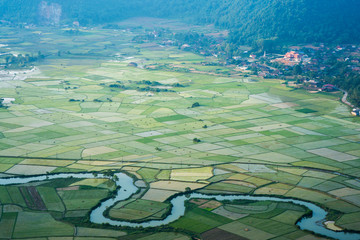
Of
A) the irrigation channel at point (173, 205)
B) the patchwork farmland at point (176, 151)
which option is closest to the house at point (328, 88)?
the patchwork farmland at point (176, 151)

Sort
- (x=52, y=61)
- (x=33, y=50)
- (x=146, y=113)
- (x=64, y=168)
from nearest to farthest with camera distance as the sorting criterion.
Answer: (x=64, y=168), (x=146, y=113), (x=52, y=61), (x=33, y=50)

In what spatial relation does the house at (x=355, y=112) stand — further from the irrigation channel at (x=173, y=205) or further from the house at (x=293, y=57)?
the house at (x=293, y=57)

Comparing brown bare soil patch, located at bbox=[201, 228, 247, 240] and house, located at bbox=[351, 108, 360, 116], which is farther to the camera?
house, located at bbox=[351, 108, 360, 116]

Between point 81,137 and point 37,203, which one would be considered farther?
point 81,137

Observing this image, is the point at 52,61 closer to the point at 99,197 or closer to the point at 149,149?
the point at 149,149

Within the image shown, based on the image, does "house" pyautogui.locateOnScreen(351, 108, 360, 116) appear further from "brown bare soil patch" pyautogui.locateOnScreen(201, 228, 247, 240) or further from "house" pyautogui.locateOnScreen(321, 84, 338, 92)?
"brown bare soil patch" pyautogui.locateOnScreen(201, 228, 247, 240)

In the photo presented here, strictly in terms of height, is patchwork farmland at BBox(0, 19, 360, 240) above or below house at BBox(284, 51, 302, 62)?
below

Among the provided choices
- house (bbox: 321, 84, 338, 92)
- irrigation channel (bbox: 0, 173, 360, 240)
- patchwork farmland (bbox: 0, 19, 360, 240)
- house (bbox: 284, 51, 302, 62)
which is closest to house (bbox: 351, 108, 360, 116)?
patchwork farmland (bbox: 0, 19, 360, 240)

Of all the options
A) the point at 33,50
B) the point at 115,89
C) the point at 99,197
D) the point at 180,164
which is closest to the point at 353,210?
the point at 180,164
